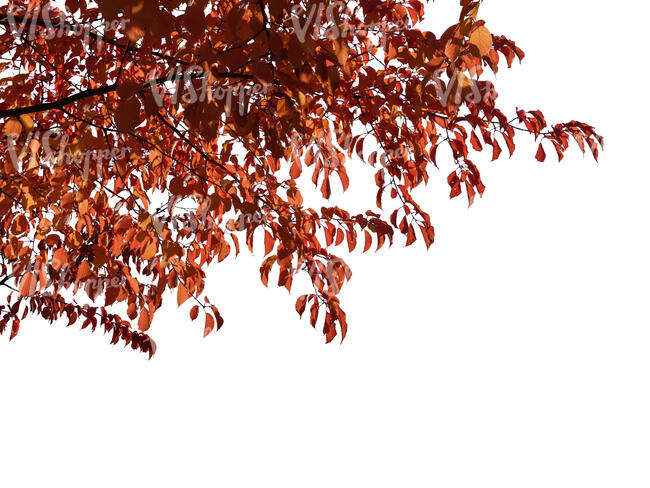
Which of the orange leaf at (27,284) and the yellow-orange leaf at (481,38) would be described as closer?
the yellow-orange leaf at (481,38)

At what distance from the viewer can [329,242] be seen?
11.0 feet

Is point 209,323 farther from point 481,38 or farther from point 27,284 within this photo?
point 481,38

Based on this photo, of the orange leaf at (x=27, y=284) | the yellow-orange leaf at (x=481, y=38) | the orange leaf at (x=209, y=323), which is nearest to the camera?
the yellow-orange leaf at (x=481, y=38)

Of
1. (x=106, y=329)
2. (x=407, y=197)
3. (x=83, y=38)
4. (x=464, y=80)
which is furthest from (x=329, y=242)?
(x=106, y=329)

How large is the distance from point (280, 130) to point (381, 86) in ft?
1.73

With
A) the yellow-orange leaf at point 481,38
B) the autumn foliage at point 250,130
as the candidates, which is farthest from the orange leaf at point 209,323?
the yellow-orange leaf at point 481,38

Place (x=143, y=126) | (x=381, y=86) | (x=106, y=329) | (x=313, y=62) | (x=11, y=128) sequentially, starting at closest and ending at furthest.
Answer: (x=313, y=62), (x=11, y=128), (x=381, y=86), (x=143, y=126), (x=106, y=329)

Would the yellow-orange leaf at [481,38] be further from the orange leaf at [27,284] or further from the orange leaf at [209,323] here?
the orange leaf at [27,284]

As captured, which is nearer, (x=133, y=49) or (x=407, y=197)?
(x=407, y=197)

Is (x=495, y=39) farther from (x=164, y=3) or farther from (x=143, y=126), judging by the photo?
(x=143, y=126)

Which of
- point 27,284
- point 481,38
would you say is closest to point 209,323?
point 27,284

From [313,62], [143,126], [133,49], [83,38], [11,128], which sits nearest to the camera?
[313,62]

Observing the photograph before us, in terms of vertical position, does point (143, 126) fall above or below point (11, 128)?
above

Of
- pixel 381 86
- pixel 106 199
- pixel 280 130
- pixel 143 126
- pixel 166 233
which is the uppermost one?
pixel 143 126
